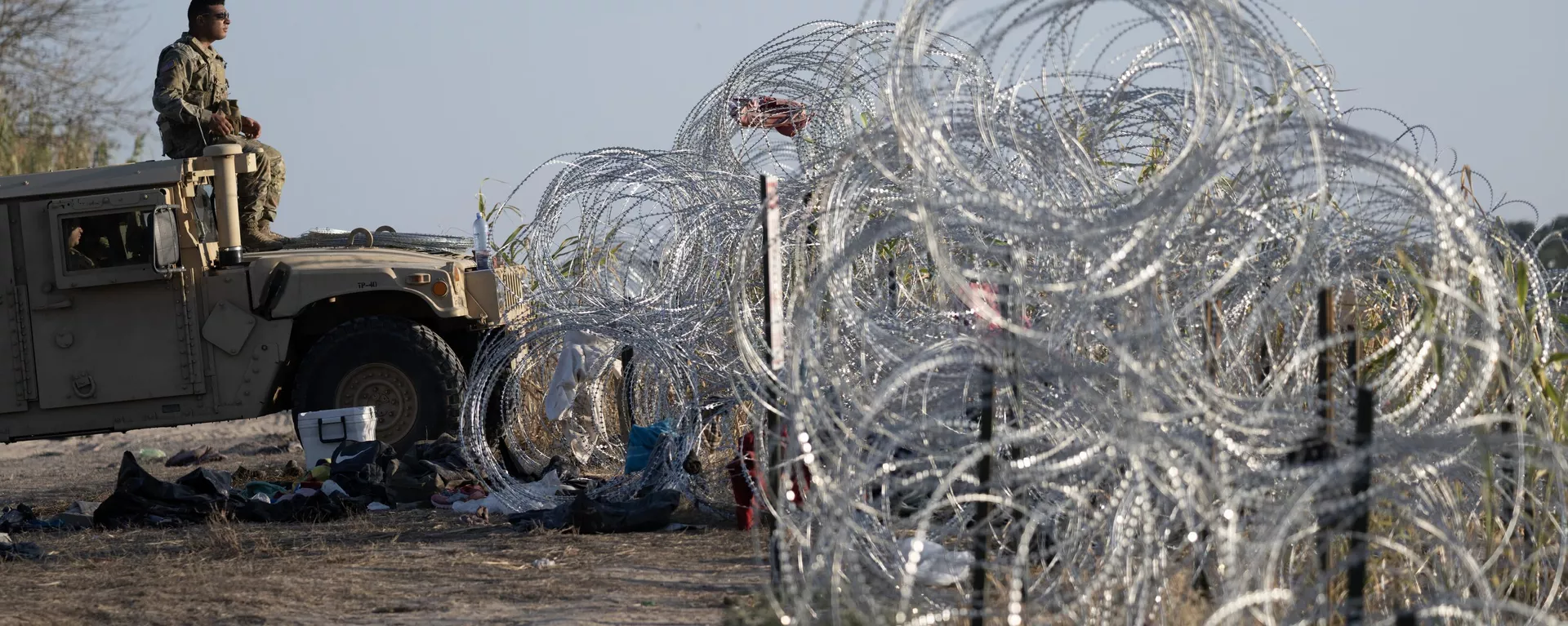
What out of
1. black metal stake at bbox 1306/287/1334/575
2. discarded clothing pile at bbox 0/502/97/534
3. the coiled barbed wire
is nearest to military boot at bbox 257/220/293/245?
discarded clothing pile at bbox 0/502/97/534

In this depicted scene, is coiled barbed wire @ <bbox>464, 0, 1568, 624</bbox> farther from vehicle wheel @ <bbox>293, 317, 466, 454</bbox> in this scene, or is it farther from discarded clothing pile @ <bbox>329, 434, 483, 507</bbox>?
vehicle wheel @ <bbox>293, 317, 466, 454</bbox>

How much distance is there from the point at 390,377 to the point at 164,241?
160 centimetres

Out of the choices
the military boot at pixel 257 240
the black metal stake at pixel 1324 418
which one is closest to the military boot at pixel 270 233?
the military boot at pixel 257 240

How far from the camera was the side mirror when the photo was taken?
950cm

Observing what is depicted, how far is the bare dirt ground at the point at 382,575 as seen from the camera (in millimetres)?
5352

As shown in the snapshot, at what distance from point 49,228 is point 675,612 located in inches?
246

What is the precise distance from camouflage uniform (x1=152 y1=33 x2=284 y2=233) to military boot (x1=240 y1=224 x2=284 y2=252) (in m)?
0.02

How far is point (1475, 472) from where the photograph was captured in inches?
167

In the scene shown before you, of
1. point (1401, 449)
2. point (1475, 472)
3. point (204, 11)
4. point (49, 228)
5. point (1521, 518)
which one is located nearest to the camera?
point (1401, 449)

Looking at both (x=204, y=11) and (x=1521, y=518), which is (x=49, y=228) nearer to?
(x=204, y=11)

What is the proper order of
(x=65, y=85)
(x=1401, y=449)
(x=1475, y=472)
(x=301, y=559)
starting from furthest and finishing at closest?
(x=65, y=85) → (x=301, y=559) → (x=1475, y=472) → (x=1401, y=449)

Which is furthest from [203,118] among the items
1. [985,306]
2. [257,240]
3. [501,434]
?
[985,306]

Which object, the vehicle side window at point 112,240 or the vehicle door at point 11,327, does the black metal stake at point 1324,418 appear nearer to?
the vehicle side window at point 112,240

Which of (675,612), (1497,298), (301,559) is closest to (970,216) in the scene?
(1497,298)
